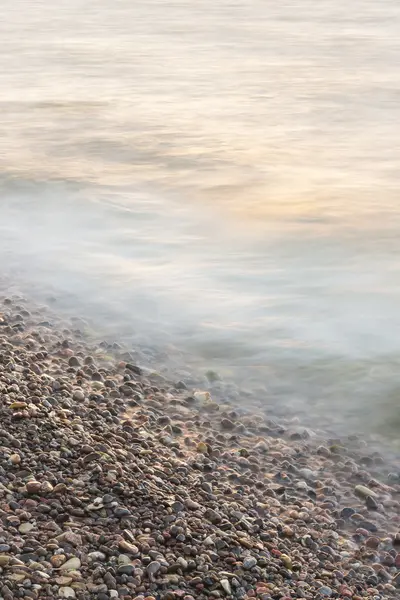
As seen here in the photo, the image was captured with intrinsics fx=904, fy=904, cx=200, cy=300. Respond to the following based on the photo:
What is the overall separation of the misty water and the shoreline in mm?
722

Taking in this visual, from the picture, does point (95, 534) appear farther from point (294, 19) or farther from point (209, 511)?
point (294, 19)

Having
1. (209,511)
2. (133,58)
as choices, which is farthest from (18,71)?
(209,511)

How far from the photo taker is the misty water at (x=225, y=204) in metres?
7.48

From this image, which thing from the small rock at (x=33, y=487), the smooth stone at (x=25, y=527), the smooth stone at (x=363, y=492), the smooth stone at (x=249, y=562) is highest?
the small rock at (x=33, y=487)

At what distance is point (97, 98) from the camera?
17.4 metres

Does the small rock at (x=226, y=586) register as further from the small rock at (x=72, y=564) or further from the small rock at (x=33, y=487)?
the small rock at (x=33, y=487)

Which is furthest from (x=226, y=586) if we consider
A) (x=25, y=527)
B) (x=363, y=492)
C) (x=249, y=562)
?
(x=363, y=492)

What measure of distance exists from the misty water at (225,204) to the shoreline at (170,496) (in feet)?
2.37

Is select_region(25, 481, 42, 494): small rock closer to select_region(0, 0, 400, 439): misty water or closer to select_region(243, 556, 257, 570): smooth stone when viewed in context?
select_region(243, 556, 257, 570): smooth stone

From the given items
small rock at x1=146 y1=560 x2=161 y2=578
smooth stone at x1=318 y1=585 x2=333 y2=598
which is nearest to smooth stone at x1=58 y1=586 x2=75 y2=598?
small rock at x1=146 y1=560 x2=161 y2=578

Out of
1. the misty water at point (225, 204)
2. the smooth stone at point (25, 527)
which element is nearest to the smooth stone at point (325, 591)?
the smooth stone at point (25, 527)

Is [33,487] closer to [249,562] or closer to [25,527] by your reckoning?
[25,527]

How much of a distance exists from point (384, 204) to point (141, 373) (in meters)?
6.14

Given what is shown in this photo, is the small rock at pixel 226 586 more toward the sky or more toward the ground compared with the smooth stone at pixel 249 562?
more toward the ground
